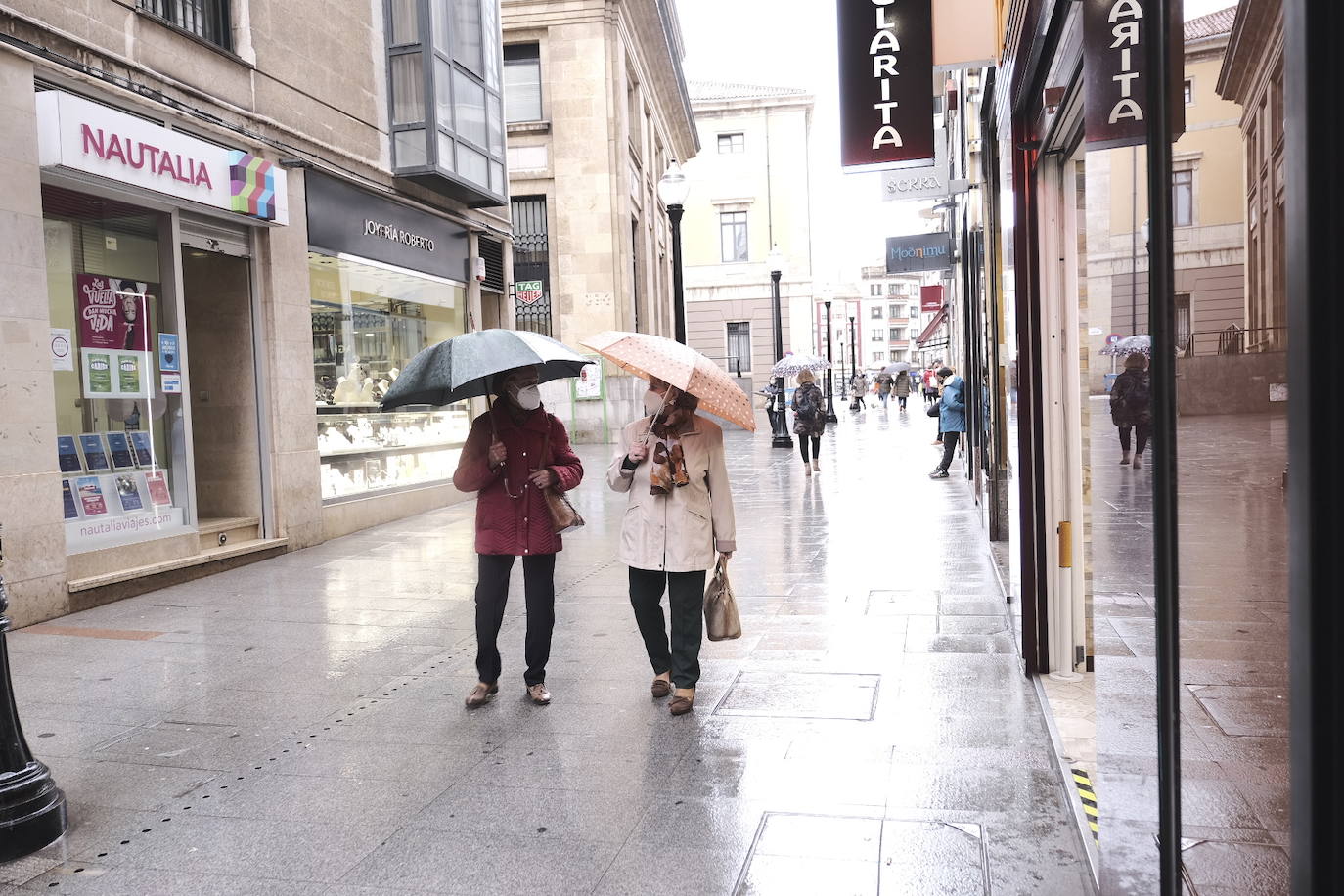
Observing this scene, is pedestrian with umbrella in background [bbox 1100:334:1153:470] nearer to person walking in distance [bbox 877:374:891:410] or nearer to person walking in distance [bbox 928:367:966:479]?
person walking in distance [bbox 928:367:966:479]

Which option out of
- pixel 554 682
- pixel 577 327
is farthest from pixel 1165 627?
pixel 577 327

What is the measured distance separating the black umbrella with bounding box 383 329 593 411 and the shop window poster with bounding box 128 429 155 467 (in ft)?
16.6

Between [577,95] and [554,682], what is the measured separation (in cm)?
2307

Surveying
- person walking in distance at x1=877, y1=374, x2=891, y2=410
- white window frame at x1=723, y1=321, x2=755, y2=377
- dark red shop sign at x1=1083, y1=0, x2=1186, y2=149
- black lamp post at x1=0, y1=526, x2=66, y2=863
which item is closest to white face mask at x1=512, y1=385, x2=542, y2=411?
black lamp post at x1=0, y1=526, x2=66, y2=863

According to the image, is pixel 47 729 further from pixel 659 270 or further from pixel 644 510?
pixel 659 270

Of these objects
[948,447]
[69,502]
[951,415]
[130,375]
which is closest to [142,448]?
[130,375]

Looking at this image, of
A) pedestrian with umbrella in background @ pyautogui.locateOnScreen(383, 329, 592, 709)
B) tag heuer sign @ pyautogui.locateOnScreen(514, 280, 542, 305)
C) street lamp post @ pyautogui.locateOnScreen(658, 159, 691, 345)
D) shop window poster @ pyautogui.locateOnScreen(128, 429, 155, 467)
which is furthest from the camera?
tag heuer sign @ pyautogui.locateOnScreen(514, 280, 542, 305)

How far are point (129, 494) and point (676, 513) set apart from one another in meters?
6.23

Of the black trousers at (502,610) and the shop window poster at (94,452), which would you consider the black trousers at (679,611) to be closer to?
the black trousers at (502,610)

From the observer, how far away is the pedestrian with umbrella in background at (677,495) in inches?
207

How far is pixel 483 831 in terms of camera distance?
3.96m

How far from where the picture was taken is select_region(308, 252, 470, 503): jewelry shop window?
12.5 meters

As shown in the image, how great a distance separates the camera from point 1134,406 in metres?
2.42

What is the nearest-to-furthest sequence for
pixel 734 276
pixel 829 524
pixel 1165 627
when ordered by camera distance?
pixel 1165 627
pixel 829 524
pixel 734 276
